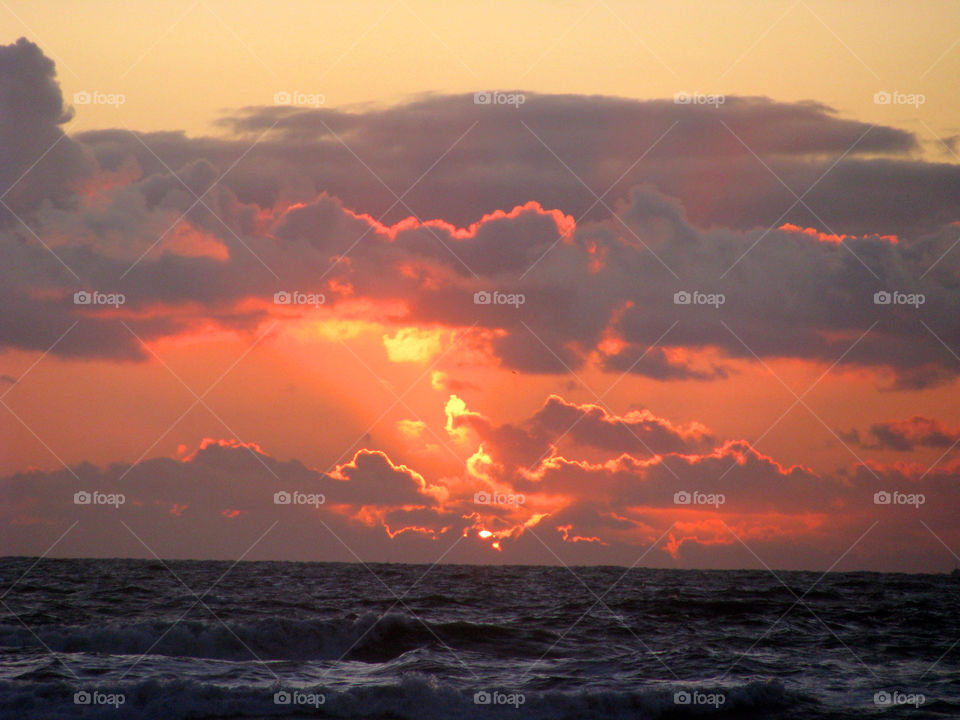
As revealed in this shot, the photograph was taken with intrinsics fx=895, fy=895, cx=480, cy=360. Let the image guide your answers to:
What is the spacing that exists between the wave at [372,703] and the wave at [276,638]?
16.8 ft

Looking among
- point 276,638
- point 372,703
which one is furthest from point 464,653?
point 372,703

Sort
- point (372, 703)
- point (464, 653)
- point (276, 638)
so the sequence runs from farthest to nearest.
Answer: point (276, 638) < point (464, 653) < point (372, 703)

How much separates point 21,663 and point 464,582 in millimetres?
31121

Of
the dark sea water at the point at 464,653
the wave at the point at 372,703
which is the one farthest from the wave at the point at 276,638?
the wave at the point at 372,703

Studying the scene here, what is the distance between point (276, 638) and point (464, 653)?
605cm

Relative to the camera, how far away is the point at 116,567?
57.3m

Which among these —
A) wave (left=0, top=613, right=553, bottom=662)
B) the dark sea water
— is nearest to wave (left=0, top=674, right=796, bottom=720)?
the dark sea water

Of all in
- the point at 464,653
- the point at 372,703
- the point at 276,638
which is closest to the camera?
the point at 372,703

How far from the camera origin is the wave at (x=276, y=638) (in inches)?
1021

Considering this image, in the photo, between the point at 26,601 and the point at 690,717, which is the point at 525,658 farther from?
the point at 26,601

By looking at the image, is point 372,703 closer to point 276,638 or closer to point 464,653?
point 464,653

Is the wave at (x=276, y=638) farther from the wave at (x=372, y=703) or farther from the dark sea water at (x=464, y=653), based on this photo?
the wave at (x=372, y=703)

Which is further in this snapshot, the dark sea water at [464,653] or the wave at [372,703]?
the dark sea water at [464,653]

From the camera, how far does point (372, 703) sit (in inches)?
787
